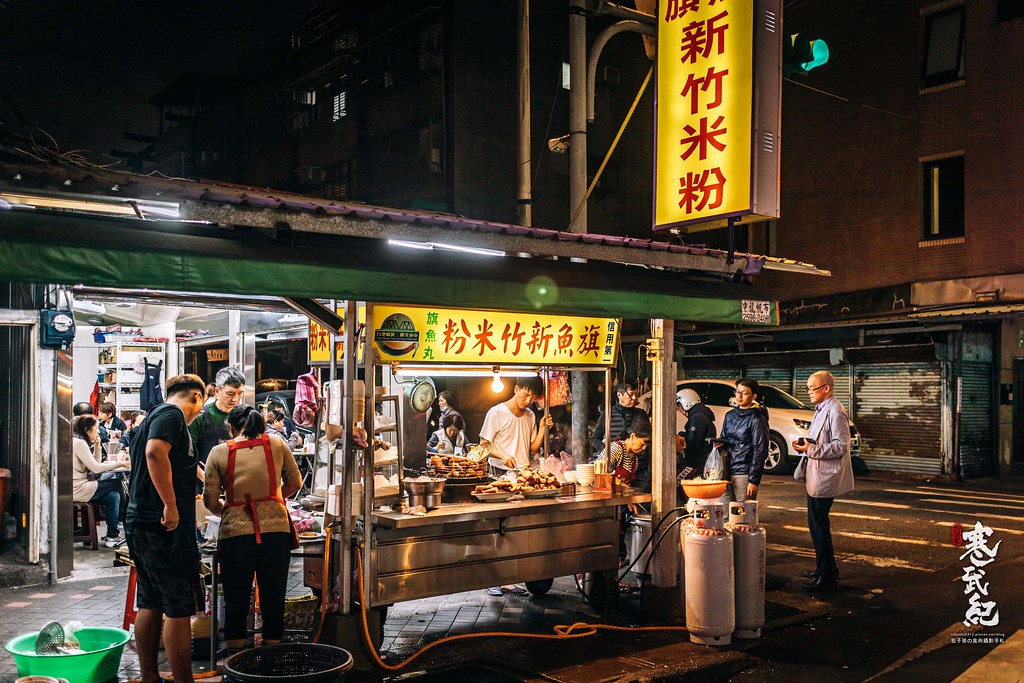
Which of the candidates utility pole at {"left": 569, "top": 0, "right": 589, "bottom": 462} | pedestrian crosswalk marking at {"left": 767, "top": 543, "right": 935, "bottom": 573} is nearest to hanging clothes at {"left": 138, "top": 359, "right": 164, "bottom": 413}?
utility pole at {"left": 569, "top": 0, "right": 589, "bottom": 462}

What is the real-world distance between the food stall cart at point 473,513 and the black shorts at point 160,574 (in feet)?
4.12

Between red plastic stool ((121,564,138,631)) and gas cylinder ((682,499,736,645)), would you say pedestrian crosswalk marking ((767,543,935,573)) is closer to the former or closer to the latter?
gas cylinder ((682,499,736,645))

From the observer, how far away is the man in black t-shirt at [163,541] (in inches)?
222

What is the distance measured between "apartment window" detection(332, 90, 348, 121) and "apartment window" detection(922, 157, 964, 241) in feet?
66.6

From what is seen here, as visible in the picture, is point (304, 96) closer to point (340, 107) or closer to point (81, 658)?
point (340, 107)

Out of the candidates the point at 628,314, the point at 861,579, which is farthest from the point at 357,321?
the point at 861,579

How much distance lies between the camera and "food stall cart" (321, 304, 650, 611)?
263 inches

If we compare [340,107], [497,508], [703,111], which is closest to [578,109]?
[703,111]

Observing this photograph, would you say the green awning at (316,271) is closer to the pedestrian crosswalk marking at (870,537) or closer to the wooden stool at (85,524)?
the pedestrian crosswalk marking at (870,537)

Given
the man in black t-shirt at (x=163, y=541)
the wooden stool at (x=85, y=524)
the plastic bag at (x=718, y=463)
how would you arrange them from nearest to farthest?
1. the man in black t-shirt at (x=163, y=541)
2. the plastic bag at (x=718, y=463)
3. the wooden stool at (x=85, y=524)

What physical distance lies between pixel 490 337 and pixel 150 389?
9464 mm

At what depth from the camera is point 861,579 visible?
946 centimetres

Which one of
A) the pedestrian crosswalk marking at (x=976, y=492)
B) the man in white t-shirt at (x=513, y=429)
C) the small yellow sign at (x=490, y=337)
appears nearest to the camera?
the small yellow sign at (x=490, y=337)

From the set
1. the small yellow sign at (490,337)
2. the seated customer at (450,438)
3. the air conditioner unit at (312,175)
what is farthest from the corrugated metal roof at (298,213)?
the air conditioner unit at (312,175)
